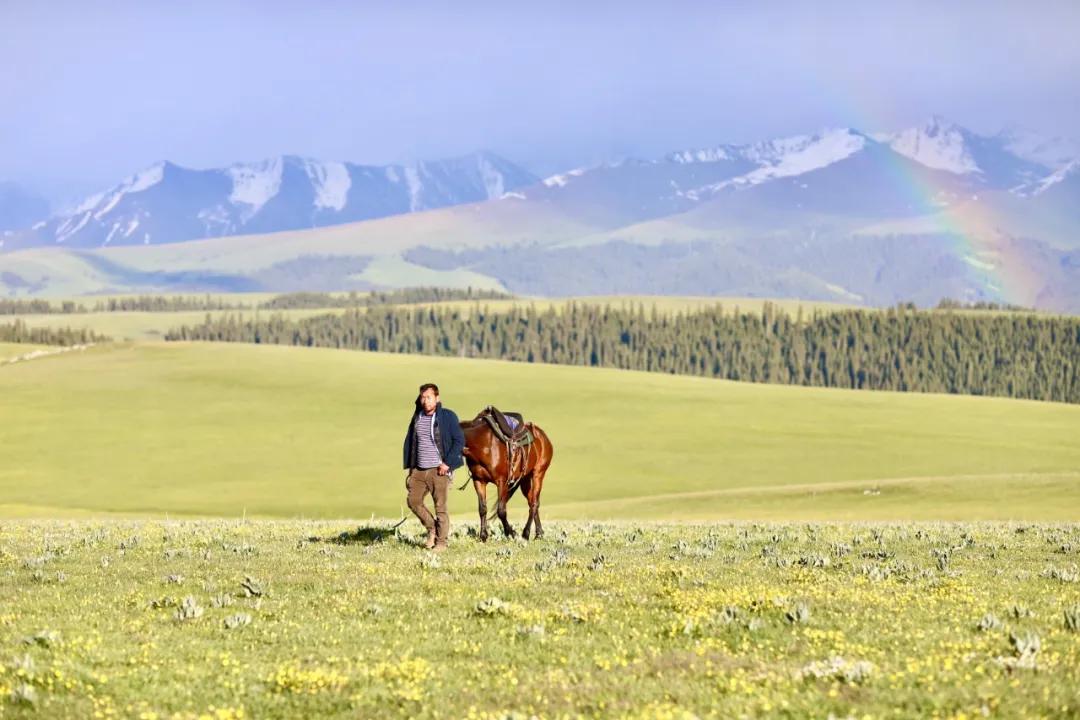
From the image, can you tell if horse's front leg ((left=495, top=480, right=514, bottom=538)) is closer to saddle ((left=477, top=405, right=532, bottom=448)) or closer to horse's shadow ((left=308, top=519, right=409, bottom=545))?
saddle ((left=477, top=405, right=532, bottom=448))

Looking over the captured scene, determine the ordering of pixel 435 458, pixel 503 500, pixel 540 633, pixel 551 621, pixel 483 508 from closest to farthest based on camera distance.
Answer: pixel 540 633
pixel 551 621
pixel 435 458
pixel 483 508
pixel 503 500

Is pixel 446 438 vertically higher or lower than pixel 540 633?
higher

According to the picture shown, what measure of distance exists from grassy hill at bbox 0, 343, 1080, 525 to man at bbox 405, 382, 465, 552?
2575cm

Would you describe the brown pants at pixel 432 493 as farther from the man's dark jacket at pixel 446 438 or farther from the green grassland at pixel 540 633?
the green grassland at pixel 540 633

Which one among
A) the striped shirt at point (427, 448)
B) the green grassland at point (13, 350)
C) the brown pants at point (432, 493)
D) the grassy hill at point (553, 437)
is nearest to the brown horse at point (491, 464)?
the brown pants at point (432, 493)

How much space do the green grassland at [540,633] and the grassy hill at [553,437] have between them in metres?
29.4

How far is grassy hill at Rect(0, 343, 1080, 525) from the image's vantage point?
62.0m

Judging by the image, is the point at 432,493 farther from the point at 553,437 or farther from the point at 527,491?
the point at 553,437

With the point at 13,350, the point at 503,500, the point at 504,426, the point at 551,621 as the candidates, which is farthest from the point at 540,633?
the point at 13,350

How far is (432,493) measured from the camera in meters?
23.8

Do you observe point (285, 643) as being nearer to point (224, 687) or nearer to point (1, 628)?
point (224, 687)

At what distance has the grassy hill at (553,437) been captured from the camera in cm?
6197

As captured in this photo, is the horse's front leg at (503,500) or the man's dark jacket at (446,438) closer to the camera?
the man's dark jacket at (446,438)

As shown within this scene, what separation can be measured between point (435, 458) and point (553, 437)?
81.8 metres
